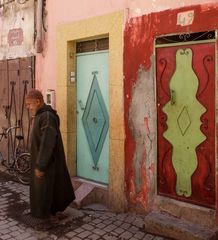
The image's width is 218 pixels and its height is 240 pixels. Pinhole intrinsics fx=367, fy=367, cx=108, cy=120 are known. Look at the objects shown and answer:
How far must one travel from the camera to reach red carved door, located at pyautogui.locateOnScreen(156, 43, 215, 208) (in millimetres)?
4891

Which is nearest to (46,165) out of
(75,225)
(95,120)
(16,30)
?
(75,225)

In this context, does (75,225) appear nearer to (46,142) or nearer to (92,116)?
(46,142)

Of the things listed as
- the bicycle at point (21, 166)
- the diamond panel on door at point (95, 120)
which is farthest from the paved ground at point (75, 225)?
the bicycle at point (21, 166)

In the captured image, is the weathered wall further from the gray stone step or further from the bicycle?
the gray stone step

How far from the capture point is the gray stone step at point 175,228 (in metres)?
4.68

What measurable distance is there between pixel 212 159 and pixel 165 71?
56.0 inches

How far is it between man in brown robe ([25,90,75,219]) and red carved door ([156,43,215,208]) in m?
→ 1.49

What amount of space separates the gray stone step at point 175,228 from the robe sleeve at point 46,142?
1.65 meters

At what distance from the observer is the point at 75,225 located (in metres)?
5.48

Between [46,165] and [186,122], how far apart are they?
205 centimetres

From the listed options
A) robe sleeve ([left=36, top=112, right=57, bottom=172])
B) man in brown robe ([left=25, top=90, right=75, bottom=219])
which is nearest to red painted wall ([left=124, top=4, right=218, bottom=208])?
man in brown robe ([left=25, top=90, right=75, bottom=219])

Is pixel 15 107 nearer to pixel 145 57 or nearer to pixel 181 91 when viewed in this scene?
pixel 145 57

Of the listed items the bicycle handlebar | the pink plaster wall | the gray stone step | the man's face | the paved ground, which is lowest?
the paved ground

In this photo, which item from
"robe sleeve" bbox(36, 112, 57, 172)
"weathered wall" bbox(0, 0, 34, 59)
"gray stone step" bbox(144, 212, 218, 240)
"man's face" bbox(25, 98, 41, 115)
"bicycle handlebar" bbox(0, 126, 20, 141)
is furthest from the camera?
"bicycle handlebar" bbox(0, 126, 20, 141)
